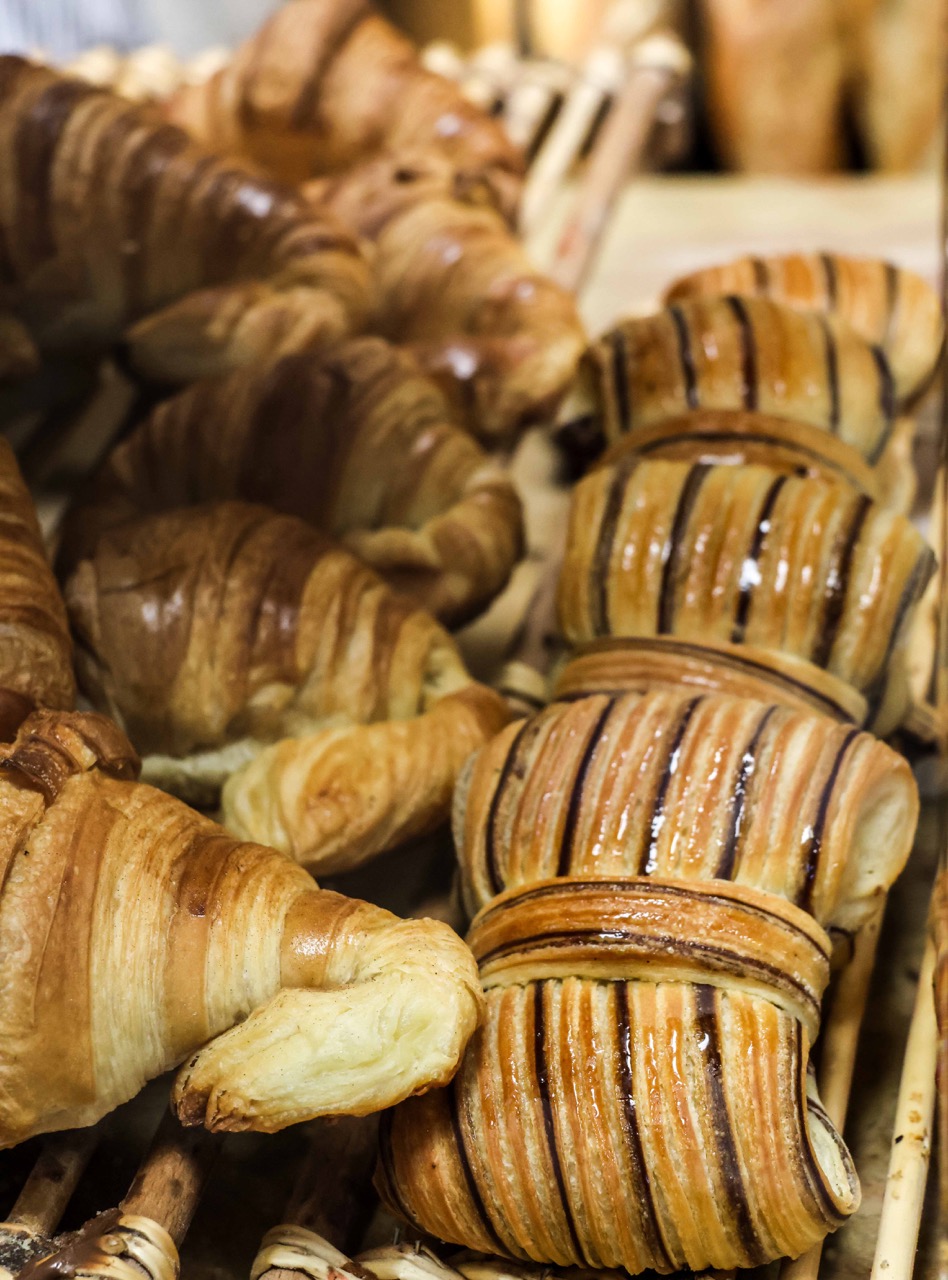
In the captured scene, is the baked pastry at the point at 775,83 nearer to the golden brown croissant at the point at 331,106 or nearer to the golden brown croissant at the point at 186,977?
the golden brown croissant at the point at 331,106

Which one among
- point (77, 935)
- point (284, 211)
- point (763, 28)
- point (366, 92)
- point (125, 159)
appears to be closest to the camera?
point (77, 935)

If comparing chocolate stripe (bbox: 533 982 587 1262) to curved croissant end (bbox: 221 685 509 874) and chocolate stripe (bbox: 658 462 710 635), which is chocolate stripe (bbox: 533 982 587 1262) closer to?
curved croissant end (bbox: 221 685 509 874)

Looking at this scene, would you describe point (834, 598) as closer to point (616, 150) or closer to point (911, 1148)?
point (911, 1148)

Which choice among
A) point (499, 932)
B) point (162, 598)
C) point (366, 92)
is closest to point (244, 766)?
point (162, 598)

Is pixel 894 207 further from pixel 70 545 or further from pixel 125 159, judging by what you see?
pixel 70 545

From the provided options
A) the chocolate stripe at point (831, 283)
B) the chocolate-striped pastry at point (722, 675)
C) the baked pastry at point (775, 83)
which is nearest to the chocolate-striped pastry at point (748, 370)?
the chocolate stripe at point (831, 283)

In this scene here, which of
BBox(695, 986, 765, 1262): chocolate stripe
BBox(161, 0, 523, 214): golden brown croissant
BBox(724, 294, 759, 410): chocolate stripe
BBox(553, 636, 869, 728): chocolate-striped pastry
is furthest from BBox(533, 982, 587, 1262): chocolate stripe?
BBox(161, 0, 523, 214): golden brown croissant

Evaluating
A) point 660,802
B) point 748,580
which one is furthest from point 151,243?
point 660,802
